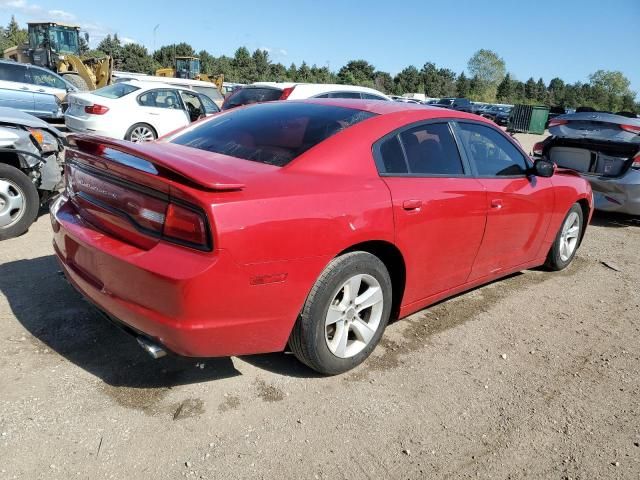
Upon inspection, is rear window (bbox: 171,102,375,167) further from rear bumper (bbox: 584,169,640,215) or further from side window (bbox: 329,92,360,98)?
side window (bbox: 329,92,360,98)

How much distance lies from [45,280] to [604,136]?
6947 mm

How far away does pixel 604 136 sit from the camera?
7.04m

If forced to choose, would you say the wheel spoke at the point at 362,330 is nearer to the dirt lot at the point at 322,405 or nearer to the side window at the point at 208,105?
the dirt lot at the point at 322,405

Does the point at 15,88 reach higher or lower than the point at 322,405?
higher

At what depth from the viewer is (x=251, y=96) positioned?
10688 millimetres

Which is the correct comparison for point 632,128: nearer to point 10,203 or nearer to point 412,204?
point 412,204

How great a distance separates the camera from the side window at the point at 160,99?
1073 cm

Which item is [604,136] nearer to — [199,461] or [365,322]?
[365,322]

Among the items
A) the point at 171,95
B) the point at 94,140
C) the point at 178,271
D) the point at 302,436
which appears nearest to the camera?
the point at 178,271

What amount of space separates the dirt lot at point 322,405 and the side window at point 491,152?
1.15m

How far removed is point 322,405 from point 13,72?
45.8 feet

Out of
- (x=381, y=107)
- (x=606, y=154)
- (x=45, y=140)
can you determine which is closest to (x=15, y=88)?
(x=45, y=140)

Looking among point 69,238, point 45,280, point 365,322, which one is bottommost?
point 45,280

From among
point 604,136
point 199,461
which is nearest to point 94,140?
point 199,461
